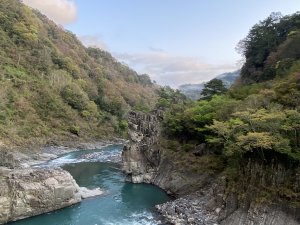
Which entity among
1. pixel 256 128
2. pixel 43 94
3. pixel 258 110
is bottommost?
pixel 256 128

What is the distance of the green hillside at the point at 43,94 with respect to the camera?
5794 centimetres

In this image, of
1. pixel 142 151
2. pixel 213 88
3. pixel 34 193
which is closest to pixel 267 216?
Result: pixel 34 193

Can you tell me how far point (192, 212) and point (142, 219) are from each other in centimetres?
365

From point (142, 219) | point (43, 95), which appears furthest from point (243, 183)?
point (43, 95)

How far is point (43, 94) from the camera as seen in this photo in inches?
2586

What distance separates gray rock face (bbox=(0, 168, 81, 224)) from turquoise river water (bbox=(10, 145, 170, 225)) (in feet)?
1.99

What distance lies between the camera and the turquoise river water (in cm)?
2559

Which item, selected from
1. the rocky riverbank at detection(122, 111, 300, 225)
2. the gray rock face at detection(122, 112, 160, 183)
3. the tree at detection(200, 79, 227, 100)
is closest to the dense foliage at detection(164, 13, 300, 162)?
the tree at detection(200, 79, 227, 100)

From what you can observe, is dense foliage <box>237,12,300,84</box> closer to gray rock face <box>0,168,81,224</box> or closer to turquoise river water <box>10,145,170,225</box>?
turquoise river water <box>10,145,170,225</box>

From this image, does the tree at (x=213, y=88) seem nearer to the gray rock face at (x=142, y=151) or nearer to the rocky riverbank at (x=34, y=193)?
the gray rock face at (x=142, y=151)

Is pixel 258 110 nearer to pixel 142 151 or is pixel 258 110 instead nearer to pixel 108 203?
pixel 108 203

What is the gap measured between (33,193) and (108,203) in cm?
625

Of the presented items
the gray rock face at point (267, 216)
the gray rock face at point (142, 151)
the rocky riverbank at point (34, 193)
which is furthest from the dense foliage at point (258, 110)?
the rocky riverbank at point (34, 193)

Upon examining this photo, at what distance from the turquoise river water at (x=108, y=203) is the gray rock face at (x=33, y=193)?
61 centimetres
